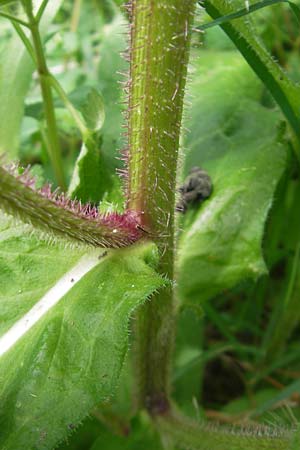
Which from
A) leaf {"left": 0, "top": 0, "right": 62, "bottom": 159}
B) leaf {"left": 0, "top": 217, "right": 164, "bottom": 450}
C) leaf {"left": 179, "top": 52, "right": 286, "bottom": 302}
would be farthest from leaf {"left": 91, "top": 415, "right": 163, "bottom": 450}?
leaf {"left": 0, "top": 0, "right": 62, "bottom": 159}

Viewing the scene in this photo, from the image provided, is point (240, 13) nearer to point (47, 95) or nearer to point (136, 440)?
point (47, 95)

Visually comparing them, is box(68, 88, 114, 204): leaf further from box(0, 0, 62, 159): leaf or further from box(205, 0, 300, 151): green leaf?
box(205, 0, 300, 151): green leaf

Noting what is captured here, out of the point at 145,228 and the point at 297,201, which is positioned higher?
the point at 145,228

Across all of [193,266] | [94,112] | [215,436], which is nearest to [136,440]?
[215,436]

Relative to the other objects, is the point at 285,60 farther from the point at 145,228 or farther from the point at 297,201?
the point at 145,228

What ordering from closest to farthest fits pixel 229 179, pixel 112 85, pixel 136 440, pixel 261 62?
pixel 261 62 < pixel 136 440 < pixel 229 179 < pixel 112 85

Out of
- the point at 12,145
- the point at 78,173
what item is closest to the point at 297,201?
the point at 78,173
